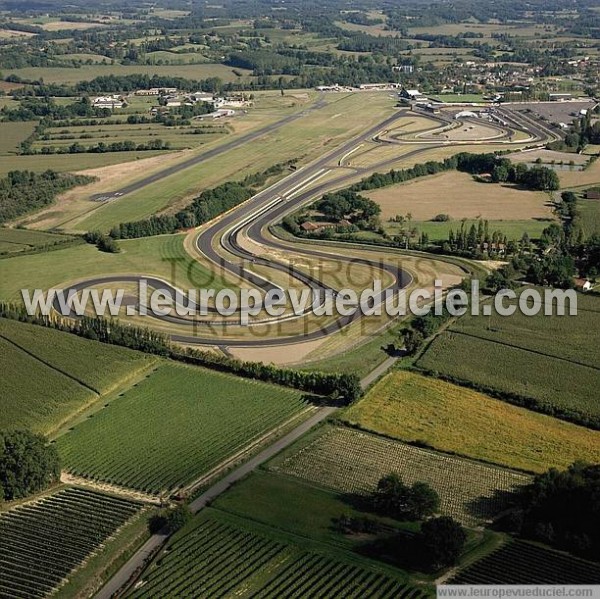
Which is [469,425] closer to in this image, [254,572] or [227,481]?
[227,481]

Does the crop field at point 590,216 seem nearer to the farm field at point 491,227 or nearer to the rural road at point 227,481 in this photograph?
the farm field at point 491,227

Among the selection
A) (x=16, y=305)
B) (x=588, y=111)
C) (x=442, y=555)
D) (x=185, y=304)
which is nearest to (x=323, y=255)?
(x=185, y=304)

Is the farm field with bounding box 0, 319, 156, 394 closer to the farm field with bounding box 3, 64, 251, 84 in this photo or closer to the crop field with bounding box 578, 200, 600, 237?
the crop field with bounding box 578, 200, 600, 237

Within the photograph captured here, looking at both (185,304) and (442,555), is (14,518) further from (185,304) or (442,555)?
(185,304)

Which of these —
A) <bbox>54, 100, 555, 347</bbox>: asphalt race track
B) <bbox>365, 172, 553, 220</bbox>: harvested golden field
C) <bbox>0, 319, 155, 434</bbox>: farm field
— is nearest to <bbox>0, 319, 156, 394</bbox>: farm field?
<bbox>0, 319, 155, 434</bbox>: farm field

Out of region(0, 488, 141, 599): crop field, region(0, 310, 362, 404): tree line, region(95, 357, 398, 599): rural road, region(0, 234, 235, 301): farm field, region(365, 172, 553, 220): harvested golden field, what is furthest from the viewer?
region(365, 172, 553, 220): harvested golden field

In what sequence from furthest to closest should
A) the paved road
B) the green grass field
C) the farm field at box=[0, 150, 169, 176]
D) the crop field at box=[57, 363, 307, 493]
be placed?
the farm field at box=[0, 150, 169, 176]
the paved road
the green grass field
the crop field at box=[57, 363, 307, 493]

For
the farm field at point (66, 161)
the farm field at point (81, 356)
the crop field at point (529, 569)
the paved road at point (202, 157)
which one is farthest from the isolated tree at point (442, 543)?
the farm field at point (66, 161)
